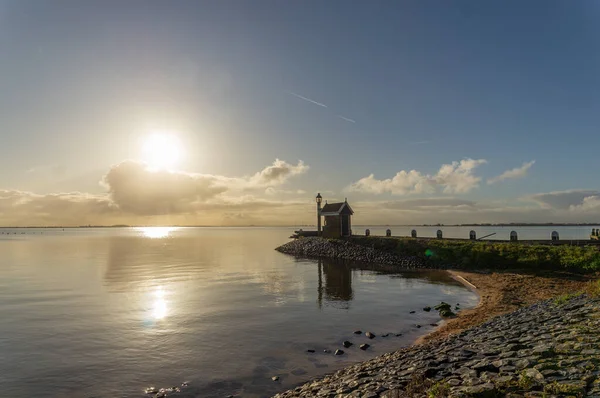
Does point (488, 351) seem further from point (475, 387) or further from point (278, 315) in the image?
point (278, 315)

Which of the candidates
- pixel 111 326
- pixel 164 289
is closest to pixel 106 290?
pixel 164 289

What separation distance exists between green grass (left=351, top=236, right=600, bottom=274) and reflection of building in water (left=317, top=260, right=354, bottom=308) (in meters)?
10.7

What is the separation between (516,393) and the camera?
285 inches

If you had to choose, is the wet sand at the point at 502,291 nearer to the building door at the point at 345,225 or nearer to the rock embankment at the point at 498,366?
the rock embankment at the point at 498,366

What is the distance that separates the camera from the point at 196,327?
21016mm

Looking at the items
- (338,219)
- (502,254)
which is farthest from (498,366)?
(338,219)

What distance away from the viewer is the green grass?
3347 centimetres

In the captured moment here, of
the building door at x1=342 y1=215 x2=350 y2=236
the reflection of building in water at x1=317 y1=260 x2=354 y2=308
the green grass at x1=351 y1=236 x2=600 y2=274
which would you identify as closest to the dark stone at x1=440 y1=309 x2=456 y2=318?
the reflection of building in water at x1=317 y1=260 x2=354 y2=308

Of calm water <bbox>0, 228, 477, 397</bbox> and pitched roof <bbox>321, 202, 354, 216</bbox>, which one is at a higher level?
pitched roof <bbox>321, 202, 354, 216</bbox>

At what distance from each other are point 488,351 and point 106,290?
32.8m

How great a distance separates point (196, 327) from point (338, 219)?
155ft

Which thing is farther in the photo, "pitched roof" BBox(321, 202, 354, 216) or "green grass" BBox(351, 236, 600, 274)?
"pitched roof" BBox(321, 202, 354, 216)

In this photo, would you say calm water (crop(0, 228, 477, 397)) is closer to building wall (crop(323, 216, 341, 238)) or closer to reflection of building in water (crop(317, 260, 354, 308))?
reflection of building in water (crop(317, 260, 354, 308))

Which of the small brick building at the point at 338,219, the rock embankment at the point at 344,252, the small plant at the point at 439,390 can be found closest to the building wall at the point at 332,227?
the small brick building at the point at 338,219
